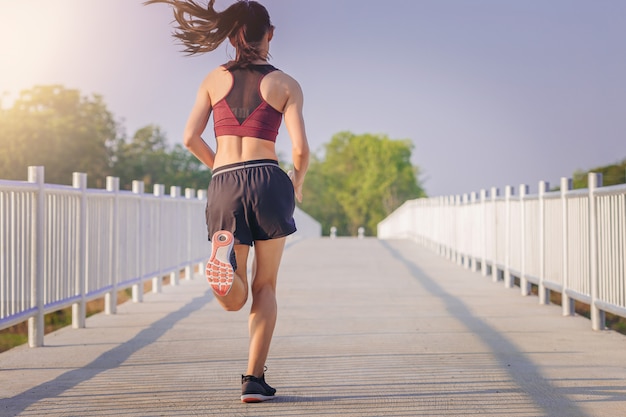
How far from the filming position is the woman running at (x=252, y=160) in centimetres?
568

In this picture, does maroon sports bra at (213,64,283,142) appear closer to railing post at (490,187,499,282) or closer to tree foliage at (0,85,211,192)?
railing post at (490,187,499,282)

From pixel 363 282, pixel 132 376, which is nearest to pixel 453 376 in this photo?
pixel 132 376

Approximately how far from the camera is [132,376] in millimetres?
6926

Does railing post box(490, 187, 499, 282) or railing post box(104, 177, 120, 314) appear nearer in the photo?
railing post box(104, 177, 120, 314)

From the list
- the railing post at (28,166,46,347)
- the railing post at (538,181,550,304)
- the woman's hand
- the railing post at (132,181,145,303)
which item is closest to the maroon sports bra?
the woman's hand

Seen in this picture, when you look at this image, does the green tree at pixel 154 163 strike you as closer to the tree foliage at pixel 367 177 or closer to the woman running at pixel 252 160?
the tree foliage at pixel 367 177

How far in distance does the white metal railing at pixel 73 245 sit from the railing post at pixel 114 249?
0.01 metres

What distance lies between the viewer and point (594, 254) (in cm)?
951

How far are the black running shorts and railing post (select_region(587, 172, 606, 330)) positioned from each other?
4.58 meters

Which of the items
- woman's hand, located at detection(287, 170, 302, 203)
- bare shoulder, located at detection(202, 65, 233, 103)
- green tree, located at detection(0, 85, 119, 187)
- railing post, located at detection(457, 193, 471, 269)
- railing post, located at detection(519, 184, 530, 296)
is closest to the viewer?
bare shoulder, located at detection(202, 65, 233, 103)

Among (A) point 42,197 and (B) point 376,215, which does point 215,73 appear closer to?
(A) point 42,197

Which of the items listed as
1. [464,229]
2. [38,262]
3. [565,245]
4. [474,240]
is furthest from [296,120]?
[464,229]

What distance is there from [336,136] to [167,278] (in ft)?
397

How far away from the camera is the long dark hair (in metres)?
5.91
